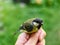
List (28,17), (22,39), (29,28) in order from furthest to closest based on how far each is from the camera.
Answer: (28,17) → (29,28) → (22,39)

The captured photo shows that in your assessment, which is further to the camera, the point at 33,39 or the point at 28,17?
the point at 28,17

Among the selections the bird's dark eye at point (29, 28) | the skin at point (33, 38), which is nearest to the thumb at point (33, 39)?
the skin at point (33, 38)

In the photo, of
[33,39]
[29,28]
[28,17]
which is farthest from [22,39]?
[28,17]

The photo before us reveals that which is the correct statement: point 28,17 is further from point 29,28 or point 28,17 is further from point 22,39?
point 22,39

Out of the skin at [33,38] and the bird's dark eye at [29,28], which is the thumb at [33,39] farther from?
the bird's dark eye at [29,28]

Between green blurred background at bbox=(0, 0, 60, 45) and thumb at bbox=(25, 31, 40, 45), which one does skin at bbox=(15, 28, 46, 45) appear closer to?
thumb at bbox=(25, 31, 40, 45)

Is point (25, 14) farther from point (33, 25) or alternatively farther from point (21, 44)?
point (21, 44)

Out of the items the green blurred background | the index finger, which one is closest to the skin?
the index finger

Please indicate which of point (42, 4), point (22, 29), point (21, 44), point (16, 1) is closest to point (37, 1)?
point (42, 4)
